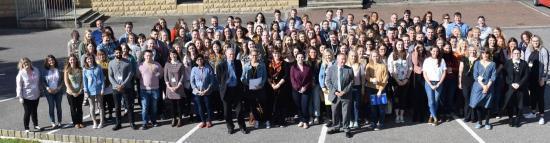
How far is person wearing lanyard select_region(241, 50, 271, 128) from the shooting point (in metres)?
10.6

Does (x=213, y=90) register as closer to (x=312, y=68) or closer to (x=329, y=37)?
(x=312, y=68)

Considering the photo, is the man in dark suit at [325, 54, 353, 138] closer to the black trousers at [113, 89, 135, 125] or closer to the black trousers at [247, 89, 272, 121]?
the black trousers at [247, 89, 272, 121]

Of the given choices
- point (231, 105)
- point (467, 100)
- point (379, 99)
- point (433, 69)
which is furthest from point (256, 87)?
point (467, 100)

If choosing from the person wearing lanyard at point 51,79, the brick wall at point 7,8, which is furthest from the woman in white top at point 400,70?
the brick wall at point 7,8

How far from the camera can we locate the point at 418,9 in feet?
88.2

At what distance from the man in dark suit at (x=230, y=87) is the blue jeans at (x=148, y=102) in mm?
1203

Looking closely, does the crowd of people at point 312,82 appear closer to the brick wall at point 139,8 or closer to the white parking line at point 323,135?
the white parking line at point 323,135

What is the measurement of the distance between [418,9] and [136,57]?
17597mm

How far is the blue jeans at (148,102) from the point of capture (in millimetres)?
11023

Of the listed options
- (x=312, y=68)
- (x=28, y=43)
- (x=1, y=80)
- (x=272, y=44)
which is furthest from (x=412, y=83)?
(x=28, y=43)

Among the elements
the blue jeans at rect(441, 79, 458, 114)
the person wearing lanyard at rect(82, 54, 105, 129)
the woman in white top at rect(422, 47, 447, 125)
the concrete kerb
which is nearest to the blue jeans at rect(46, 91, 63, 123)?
the concrete kerb

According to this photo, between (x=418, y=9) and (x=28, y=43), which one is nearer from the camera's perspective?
(x=28, y=43)

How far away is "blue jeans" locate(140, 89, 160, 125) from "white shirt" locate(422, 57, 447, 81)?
4518mm

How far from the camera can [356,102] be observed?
10.6 meters
